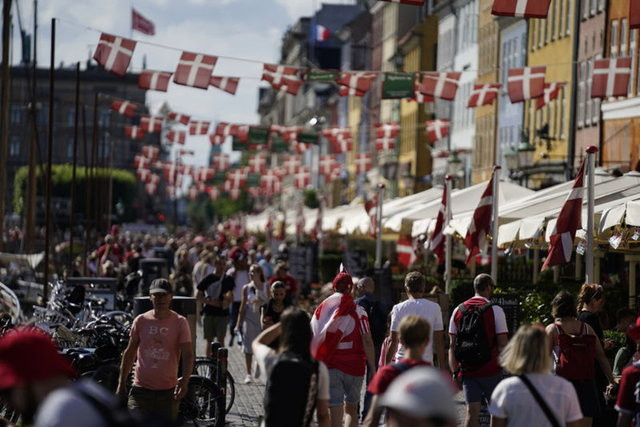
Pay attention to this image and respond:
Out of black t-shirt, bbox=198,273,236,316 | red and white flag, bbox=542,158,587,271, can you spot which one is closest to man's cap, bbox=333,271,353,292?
red and white flag, bbox=542,158,587,271

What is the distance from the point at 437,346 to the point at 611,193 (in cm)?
643

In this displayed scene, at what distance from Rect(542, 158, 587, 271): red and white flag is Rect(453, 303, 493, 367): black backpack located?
4109mm

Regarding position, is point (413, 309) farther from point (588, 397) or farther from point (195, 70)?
point (195, 70)

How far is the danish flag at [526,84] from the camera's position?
2812cm

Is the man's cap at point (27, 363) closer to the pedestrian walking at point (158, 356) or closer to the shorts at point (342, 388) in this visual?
the pedestrian walking at point (158, 356)

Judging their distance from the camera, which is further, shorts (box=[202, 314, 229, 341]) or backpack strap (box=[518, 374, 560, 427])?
shorts (box=[202, 314, 229, 341])

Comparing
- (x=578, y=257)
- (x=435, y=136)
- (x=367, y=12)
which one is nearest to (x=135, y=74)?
(x=367, y=12)

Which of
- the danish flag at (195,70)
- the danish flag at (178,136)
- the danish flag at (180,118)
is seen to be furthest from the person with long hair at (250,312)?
the danish flag at (178,136)

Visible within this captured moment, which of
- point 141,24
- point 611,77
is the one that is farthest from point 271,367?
point 141,24

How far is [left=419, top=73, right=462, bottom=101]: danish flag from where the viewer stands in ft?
99.5

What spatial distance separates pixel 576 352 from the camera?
12414mm

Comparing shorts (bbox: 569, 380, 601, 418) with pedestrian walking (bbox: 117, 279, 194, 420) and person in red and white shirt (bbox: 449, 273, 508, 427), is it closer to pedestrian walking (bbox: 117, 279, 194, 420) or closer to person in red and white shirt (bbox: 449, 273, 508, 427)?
person in red and white shirt (bbox: 449, 273, 508, 427)

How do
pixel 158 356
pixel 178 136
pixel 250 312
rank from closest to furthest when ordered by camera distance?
pixel 158 356 < pixel 250 312 < pixel 178 136

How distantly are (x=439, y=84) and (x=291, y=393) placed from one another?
21.5m
